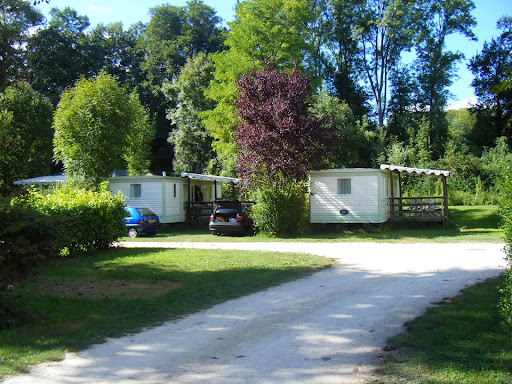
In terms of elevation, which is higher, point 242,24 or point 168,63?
point 168,63

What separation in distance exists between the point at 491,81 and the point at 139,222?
3315 centimetres

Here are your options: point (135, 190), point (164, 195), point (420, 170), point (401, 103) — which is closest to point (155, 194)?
point (164, 195)

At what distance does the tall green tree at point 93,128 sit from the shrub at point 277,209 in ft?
32.5

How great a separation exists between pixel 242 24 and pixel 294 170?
11.1m

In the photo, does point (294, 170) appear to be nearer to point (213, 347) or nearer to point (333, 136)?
point (333, 136)

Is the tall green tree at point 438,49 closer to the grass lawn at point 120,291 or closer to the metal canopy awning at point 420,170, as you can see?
the metal canopy awning at point 420,170

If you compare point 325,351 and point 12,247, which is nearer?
point 325,351

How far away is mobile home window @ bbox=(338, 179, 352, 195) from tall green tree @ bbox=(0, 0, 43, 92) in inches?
555

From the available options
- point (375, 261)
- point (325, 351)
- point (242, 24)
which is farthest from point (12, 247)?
point (242, 24)

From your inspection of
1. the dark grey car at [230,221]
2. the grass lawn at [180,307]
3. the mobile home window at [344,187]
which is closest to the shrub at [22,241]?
the grass lawn at [180,307]

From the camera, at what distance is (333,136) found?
21469mm

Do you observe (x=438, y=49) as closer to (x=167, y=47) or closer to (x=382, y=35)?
(x=382, y=35)

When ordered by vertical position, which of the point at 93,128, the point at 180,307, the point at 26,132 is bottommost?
the point at 180,307

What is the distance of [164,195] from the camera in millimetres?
24953
